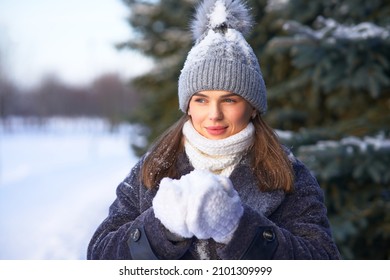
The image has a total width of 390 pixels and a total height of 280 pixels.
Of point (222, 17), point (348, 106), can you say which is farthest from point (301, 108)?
point (222, 17)

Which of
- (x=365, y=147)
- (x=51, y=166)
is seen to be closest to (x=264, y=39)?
(x=365, y=147)

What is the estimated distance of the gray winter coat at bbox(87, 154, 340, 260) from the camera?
1.21 meters

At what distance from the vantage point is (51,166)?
9.54 metres

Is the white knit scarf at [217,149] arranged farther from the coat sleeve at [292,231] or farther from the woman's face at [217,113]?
the coat sleeve at [292,231]

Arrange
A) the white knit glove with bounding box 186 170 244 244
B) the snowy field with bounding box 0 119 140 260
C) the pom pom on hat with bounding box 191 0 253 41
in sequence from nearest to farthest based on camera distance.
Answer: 1. the white knit glove with bounding box 186 170 244 244
2. the pom pom on hat with bounding box 191 0 253 41
3. the snowy field with bounding box 0 119 140 260

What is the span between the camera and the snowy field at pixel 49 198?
12.9ft

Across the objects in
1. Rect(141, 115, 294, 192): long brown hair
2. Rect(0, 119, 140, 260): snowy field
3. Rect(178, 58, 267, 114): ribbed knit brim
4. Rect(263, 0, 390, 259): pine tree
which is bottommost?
Rect(0, 119, 140, 260): snowy field

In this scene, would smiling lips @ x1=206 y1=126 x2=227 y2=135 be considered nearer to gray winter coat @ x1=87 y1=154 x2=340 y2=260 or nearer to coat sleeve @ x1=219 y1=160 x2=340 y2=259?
gray winter coat @ x1=87 y1=154 x2=340 y2=260

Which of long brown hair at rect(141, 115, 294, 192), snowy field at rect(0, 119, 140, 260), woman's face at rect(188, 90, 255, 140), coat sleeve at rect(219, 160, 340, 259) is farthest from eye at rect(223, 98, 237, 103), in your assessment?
snowy field at rect(0, 119, 140, 260)

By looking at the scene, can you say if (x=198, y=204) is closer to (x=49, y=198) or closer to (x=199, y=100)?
(x=199, y=100)

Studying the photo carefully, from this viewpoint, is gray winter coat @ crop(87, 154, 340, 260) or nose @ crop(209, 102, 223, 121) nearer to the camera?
gray winter coat @ crop(87, 154, 340, 260)

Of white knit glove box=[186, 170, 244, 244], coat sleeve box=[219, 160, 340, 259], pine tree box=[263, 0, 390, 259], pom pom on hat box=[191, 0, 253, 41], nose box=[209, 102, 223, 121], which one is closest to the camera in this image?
white knit glove box=[186, 170, 244, 244]

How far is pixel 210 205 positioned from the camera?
3.63 ft

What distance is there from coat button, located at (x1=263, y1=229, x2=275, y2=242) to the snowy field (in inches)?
77.5
